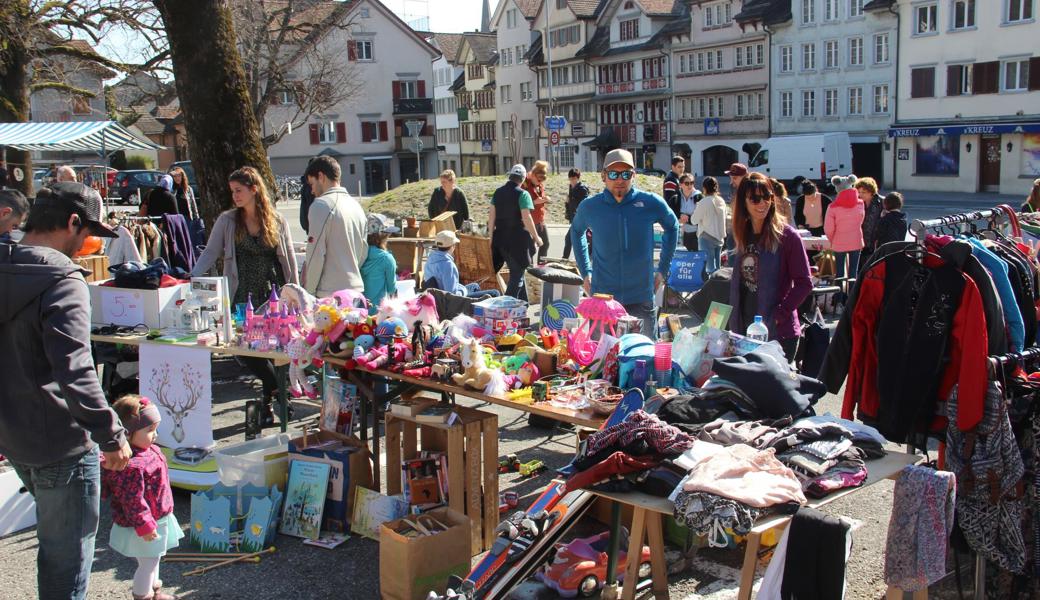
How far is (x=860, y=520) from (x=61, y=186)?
14.2 ft

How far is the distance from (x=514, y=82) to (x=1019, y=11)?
Result: 3621cm

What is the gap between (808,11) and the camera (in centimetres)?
4384

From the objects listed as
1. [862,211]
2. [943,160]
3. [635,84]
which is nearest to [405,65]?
[635,84]

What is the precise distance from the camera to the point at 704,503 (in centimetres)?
333

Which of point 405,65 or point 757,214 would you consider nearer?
point 757,214

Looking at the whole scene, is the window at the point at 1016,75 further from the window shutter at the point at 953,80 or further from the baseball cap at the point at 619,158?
the baseball cap at the point at 619,158

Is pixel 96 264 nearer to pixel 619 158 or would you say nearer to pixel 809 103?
pixel 619 158

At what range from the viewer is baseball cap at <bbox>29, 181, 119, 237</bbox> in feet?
12.2

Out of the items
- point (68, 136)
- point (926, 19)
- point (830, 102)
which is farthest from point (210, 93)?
point (830, 102)

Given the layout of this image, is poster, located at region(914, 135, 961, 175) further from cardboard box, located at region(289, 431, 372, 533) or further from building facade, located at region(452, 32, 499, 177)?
cardboard box, located at region(289, 431, 372, 533)

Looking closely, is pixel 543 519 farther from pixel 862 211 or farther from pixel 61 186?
pixel 862 211

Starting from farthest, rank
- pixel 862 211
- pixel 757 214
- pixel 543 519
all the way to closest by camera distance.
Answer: pixel 862 211 < pixel 757 214 < pixel 543 519

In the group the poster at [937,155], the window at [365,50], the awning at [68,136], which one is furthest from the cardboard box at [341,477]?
the window at [365,50]

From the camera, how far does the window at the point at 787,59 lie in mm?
45156
